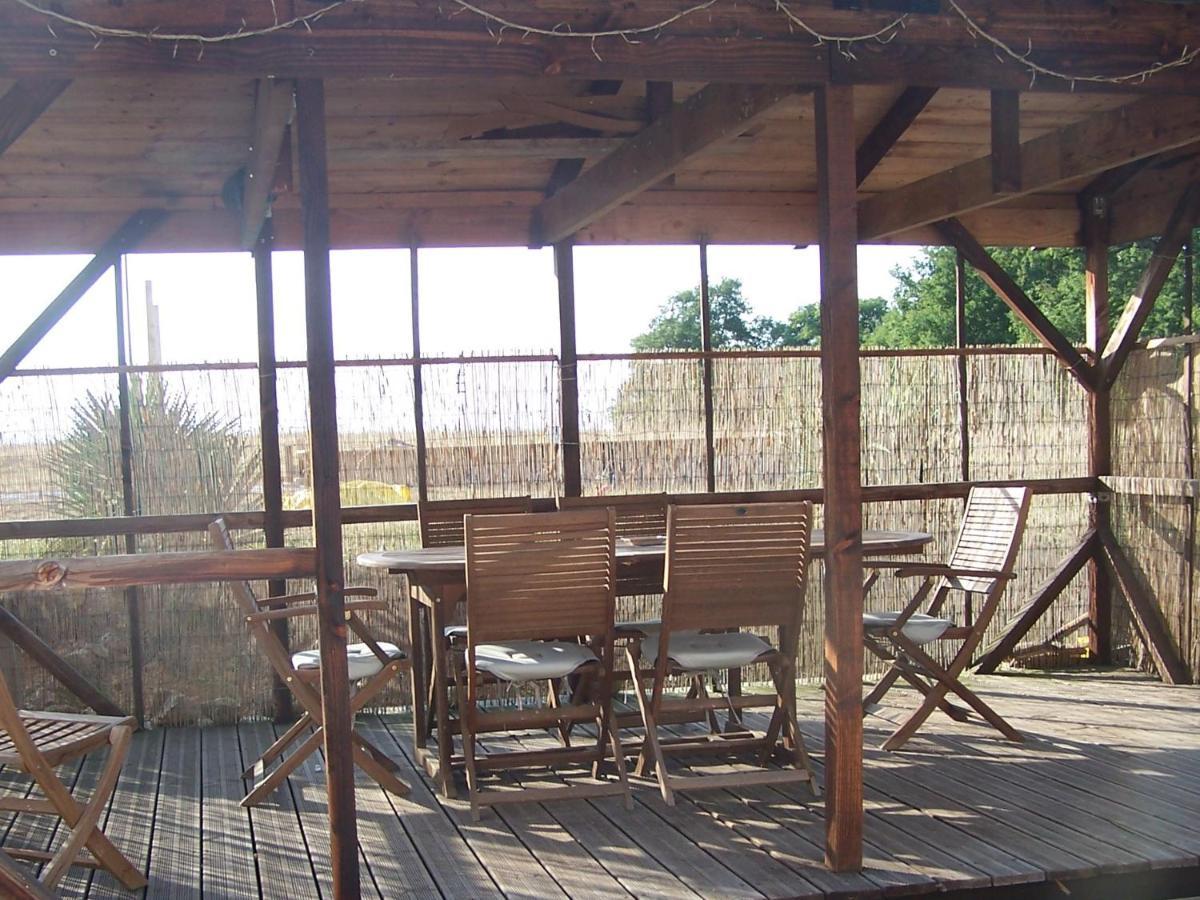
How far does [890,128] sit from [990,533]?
6.86ft

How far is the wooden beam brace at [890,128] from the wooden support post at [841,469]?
203 cm

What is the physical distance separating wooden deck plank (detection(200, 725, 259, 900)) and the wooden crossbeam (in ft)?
13.2

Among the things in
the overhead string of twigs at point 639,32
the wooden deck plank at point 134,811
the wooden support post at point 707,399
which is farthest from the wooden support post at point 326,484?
the wooden support post at point 707,399

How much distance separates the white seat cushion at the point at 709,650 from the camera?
5012mm

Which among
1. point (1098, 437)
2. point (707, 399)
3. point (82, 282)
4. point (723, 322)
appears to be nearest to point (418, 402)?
point (707, 399)

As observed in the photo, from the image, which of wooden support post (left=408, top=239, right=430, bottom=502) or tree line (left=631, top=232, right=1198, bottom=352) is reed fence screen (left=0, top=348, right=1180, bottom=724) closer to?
wooden support post (left=408, top=239, right=430, bottom=502)

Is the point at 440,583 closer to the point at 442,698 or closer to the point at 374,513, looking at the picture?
the point at 442,698

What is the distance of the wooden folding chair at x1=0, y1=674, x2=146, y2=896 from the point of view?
364 centimetres

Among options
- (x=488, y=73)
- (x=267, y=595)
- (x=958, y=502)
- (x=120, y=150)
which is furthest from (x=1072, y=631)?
(x=120, y=150)

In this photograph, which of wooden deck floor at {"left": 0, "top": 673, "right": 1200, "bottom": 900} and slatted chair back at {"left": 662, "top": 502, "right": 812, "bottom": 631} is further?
slatted chair back at {"left": 662, "top": 502, "right": 812, "bottom": 631}

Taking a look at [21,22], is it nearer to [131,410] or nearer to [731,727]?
[131,410]

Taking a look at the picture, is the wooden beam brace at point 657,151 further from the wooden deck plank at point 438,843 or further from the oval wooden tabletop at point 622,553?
the wooden deck plank at point 438,843

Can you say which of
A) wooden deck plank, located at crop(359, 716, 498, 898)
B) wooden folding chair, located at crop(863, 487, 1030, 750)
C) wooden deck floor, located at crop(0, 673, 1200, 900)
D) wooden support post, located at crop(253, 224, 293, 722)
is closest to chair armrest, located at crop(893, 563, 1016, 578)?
wooden folding chair, located at crop(863, 487, 1030, 750)

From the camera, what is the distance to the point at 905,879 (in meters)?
3.97
